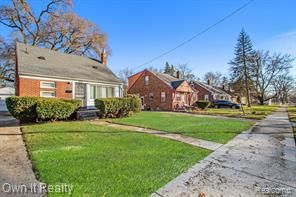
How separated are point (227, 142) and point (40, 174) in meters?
6.03

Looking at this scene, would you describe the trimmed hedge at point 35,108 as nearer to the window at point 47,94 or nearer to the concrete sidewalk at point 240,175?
the window at point 47,94

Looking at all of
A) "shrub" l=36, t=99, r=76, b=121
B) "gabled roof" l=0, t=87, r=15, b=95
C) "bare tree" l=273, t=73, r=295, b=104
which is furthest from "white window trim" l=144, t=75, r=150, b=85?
"bare tree" l=273, t=73, r=295, b=104

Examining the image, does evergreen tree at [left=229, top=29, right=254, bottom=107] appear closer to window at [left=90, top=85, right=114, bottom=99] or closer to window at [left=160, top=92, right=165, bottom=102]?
window at [left=160, top=92, right=165, bottom=102]

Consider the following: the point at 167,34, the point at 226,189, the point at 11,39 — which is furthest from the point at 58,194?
the point at 11,39

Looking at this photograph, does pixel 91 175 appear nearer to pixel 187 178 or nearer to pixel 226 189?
pixel 187 178

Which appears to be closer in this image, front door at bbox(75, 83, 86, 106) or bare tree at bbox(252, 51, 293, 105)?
front door at bbox(75, 83, 86, 106)

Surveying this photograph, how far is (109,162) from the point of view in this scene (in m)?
A: 4.45

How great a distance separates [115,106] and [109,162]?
931cm

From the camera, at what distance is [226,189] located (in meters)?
3.37

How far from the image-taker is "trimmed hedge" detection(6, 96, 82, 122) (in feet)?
31.6

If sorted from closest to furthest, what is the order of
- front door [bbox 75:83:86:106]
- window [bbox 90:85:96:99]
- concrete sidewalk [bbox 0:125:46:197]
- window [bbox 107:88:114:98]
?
concrete sidewalk [bbox 0:125:46:197] → front door [bbox 75:83:86:106] → window [bbox 90:85:96:99] → window [bbox 107:88:114:98]

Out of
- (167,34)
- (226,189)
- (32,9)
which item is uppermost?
(32,9)

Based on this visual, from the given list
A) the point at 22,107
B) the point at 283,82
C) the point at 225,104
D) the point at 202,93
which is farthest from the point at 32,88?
the point at 283,82

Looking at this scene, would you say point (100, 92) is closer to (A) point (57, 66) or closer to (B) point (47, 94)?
(A) point (57, 66)
